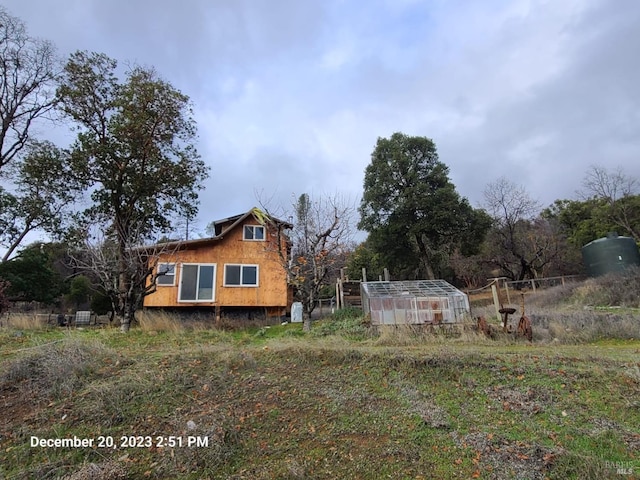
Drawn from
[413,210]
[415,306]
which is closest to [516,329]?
[415,306]

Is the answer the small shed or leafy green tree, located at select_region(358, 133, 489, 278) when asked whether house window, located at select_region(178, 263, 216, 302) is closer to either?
the small shed

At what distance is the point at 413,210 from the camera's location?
24469mm

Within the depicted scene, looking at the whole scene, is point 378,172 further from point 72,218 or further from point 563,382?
point 563,382

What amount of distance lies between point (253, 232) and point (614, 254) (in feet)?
69.0

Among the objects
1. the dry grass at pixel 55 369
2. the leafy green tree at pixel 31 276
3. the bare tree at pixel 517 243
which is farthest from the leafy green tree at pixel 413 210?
the leafy green tree at pixel 31 276

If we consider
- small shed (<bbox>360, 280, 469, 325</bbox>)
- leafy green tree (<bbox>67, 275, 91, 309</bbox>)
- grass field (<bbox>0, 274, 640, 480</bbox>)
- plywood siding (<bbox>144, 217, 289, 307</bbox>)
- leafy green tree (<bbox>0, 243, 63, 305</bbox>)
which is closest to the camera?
grass field (<bbox>0, 274, 640, 480</bbox>)

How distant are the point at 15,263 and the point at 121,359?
2173 centimetres

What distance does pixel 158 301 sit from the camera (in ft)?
50.6

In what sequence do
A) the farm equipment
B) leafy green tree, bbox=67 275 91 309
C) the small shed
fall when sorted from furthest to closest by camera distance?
leafy green tree, bbox=67 275 91 309 → the small shed → the farm equipment

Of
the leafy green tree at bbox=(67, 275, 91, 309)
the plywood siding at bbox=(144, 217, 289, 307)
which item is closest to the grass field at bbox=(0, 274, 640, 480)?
the plywood siding at bbox=(144, 217, 289, 307)

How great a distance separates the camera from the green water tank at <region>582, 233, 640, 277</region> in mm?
20062

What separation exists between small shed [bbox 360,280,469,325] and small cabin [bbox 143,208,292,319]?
16.8 feet

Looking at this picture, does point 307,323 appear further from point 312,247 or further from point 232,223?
point 232,223

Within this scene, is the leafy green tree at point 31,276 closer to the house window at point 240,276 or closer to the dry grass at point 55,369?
the house window at point 240,276
